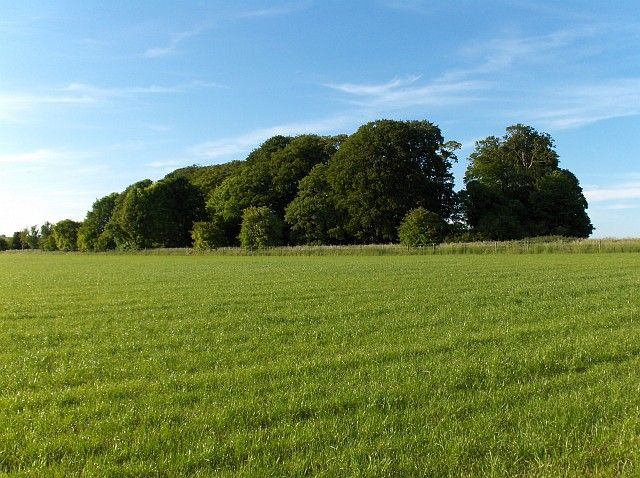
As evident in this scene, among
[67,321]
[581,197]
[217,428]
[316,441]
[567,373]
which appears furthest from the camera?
[581,197]

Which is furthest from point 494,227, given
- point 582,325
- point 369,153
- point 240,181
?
point 582,325

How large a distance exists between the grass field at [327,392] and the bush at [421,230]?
52625 mm

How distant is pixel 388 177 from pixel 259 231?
20188mm

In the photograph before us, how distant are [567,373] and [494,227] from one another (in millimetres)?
76674

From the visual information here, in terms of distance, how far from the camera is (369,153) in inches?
3191

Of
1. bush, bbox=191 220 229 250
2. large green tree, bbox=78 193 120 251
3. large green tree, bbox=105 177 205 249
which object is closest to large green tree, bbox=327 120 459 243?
bush, bbox=191 220 229 250

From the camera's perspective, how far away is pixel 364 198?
80.7 m

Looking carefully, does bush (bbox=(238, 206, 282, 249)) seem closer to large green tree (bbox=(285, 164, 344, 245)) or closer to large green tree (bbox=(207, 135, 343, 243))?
large green tree (bbox=(285, 164, 344, 245))

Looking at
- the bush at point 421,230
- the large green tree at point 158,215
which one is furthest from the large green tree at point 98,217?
the bush at point 421,230

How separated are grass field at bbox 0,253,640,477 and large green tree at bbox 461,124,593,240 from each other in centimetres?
7236

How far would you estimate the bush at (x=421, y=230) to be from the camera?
6850 centimetres

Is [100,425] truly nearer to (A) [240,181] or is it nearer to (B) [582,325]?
(B) [582,325]

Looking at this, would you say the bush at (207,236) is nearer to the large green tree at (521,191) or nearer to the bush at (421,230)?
the bush at (421,230)

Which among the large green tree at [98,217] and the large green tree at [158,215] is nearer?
the large green tree at [158,215]
